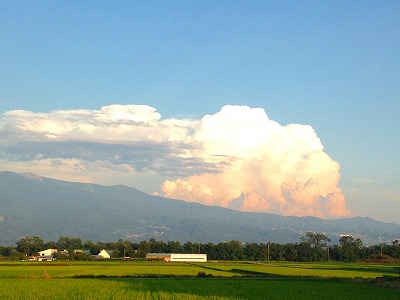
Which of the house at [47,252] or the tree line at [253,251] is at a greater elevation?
the tree line at [253,251]

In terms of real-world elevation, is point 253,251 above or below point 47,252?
above

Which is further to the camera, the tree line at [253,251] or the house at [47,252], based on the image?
the house at [47,252]

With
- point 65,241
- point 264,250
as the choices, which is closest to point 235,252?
point 264,250

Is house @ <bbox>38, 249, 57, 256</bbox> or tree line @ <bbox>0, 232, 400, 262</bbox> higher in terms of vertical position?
tree line @ <bbox>0, 232, 400, 262</bbox>

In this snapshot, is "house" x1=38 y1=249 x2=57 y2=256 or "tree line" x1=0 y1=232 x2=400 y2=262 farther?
"house" x1=38 y1=249 x2=57 y2=256

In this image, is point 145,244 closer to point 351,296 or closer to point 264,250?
point 264,250

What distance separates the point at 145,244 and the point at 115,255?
1072 cm

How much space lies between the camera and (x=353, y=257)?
150 metres

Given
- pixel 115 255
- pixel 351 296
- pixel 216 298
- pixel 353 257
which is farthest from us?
pixel 115 255

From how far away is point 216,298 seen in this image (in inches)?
1190

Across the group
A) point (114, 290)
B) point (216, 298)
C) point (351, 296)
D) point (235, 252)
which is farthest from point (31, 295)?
point (235, 252)

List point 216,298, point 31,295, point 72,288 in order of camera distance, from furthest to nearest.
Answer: point 72,288
point 31,295
point 216,298

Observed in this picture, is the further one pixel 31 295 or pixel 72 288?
pixel 72 288

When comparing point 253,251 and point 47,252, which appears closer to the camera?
point 253,251
